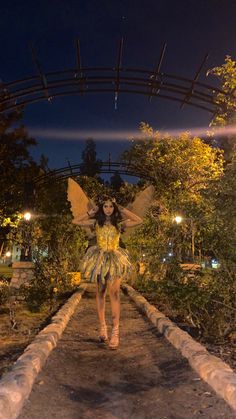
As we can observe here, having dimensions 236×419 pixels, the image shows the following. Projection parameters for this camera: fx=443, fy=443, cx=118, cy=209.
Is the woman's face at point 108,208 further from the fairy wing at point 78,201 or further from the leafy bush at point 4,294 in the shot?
the leafy bush at point 4,294

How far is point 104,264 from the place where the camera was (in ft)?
17.6

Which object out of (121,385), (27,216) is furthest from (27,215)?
(121,385)

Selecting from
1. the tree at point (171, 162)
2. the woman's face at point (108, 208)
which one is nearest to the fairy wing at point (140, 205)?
the woman's face at point (108, 208)

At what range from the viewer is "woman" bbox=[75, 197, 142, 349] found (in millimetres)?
5348

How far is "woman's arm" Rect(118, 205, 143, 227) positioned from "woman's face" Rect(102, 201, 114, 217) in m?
0.19

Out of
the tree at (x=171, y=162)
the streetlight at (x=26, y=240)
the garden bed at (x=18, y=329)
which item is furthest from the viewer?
the tree at (x=171, y=162)

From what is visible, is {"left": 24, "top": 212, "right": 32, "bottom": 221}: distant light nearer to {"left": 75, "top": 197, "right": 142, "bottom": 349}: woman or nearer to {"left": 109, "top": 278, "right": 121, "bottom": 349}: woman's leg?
{"left": 75, "top": 197, "right": 142, "bottom": 349}: woman

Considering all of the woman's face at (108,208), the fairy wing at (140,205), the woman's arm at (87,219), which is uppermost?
the fairy wing at (140,205)

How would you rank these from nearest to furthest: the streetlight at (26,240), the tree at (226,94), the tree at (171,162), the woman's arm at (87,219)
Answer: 1. the woman's arm at (87,219)
2. the tree at (226,94)
3. the streetlight at (26,240)
4. the tree at (171,162)

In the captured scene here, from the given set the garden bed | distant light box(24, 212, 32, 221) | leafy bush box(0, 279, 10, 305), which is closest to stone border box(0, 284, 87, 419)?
the garden bed

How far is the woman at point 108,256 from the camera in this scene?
5.35m

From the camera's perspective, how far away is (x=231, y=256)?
18.0ft

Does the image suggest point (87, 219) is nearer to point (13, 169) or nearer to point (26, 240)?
point (26, 240)

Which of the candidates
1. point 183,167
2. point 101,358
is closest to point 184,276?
point 101,358
